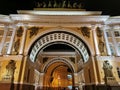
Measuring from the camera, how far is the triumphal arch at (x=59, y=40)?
703 inches

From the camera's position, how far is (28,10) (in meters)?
21.9

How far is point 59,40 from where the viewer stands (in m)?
24.3

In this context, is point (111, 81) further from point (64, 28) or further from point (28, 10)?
point (28, 10)

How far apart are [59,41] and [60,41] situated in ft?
0.63

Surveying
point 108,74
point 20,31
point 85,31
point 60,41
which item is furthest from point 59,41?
point 108,74

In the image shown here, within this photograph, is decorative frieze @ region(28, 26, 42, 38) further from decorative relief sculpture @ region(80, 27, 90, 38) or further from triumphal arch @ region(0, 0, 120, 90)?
decorative relief sculpture @ region(80, 27, 90, 38)

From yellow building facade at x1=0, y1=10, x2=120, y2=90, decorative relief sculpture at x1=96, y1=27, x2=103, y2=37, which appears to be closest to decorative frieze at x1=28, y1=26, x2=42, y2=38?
yellow building facade at x1=0, y1=10, x2=120, y2=90

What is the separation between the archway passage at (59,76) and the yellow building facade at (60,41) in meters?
13.4

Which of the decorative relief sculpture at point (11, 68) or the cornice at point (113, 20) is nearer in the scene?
the decorative relief sculpture at point (11, 68)

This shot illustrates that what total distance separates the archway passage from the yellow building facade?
13.4 m

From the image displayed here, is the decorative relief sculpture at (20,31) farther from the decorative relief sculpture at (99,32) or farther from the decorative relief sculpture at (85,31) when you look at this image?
the decorative relief sculpture at (99,32)

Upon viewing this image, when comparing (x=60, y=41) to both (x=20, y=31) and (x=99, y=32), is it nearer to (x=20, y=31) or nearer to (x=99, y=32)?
(x=99, y=32)

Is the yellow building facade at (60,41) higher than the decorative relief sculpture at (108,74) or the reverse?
higher

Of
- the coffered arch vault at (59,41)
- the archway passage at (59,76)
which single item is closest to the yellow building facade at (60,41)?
the coffered arch vault at (59,41)
